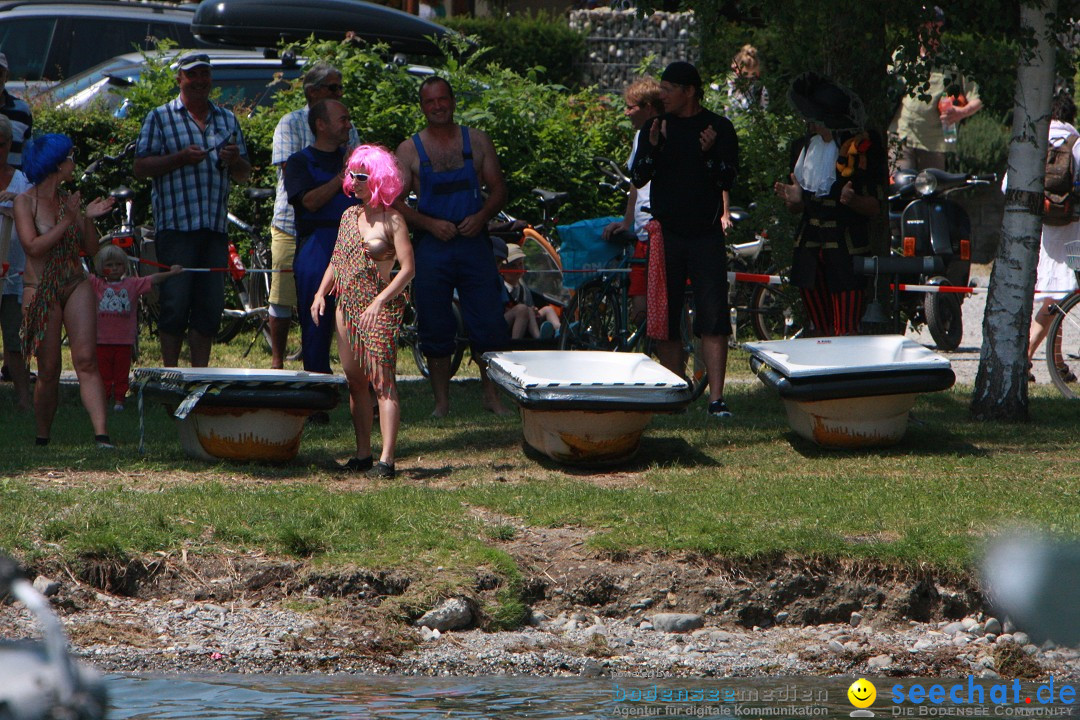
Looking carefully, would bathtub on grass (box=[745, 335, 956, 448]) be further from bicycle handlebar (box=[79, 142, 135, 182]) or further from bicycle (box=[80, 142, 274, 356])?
bicycle handlebar (box=[79, 142, 135, 182])

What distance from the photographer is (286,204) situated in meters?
10.2

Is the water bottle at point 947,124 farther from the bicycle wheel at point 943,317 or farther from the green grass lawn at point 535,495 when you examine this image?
the green grass lawn at point 535,495

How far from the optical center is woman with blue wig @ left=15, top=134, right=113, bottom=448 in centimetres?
795

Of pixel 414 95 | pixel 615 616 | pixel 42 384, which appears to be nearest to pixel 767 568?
pixel 615 616

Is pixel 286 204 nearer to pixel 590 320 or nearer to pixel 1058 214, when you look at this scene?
pixel 590 320

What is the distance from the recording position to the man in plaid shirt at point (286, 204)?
9.55 m

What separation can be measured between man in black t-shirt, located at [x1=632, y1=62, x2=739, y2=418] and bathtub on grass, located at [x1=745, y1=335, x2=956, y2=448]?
1.67 ft

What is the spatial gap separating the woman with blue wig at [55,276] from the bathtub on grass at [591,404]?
2.13 metres

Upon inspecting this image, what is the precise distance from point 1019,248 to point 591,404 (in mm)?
3025

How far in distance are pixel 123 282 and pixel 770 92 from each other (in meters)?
4.33

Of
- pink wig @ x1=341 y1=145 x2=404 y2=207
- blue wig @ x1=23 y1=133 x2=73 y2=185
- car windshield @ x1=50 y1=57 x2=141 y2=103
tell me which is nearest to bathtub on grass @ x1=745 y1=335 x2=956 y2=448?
pink wig @ x1=341 y1=145 x2=404 y2=207

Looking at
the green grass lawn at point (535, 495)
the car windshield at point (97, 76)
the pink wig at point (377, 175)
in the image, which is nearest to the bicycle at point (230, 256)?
the car windshield at point (97, 76)

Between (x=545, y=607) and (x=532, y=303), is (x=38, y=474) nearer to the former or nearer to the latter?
(x=545, y=607)

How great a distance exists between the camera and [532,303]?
11.4m
